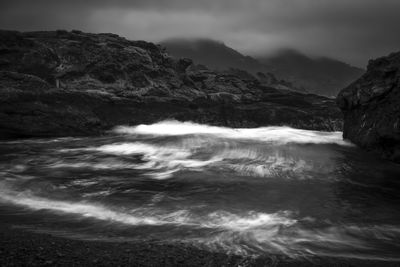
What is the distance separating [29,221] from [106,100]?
2136cm

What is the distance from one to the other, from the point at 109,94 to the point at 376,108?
19.6m

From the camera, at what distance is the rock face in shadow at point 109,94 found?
24.6 m

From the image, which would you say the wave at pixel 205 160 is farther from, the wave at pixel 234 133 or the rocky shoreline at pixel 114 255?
the rocky shoreline at pixel 114 255

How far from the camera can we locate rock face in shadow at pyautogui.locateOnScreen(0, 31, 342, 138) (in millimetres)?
24562

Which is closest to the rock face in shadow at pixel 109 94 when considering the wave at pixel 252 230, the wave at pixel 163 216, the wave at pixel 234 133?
the wave at pixel 234 133

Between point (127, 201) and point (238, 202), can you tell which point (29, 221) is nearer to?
point (127, 201)

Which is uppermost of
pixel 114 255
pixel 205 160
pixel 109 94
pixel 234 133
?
pixel 109 94

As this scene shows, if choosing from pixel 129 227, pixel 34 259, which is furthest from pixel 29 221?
pixel 34 259

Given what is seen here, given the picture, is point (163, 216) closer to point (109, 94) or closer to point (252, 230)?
point (252, 230)

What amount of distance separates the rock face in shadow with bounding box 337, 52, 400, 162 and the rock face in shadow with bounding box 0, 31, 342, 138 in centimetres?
1026

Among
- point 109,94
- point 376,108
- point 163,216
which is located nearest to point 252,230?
point 163,216

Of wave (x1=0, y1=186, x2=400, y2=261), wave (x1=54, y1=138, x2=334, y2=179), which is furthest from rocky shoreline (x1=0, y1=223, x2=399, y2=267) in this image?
wave (x1=54, y1=138, x2=334, y2=179)

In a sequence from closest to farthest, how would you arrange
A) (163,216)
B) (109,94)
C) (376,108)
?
(163,216), (376,108), (109,94)

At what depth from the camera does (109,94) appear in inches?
1238
